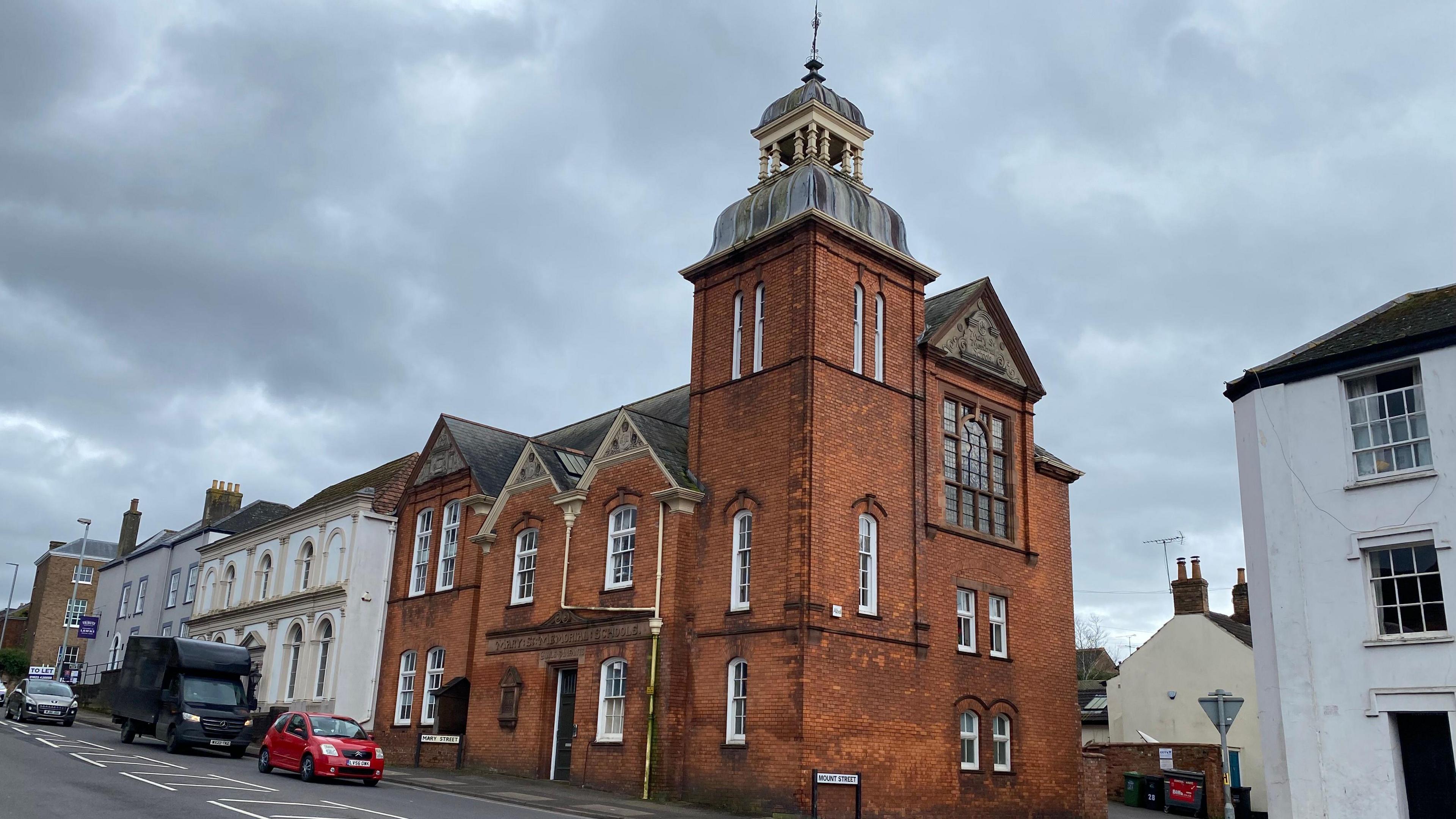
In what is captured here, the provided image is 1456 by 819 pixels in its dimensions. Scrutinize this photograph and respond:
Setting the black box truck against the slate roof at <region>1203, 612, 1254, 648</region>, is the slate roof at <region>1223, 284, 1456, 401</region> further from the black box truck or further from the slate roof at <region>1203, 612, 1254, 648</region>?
the black box truck

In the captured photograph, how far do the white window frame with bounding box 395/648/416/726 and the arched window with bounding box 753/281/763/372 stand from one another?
631 inches

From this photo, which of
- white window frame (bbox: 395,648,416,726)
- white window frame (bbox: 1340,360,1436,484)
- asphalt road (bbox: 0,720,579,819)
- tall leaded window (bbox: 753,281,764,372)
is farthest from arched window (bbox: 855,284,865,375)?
white window frame (bbox: 395,648,416,726)

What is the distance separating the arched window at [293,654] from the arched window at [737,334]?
67.7ft

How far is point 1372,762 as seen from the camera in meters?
17.6

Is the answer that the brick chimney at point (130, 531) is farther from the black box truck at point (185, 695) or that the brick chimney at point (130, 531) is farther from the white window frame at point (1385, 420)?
the white window frame at point (1385, 420)

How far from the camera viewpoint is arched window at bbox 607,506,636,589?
26.1 meters

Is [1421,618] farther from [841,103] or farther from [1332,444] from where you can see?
[841,103]

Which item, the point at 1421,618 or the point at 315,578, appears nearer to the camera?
the point at 1421,618

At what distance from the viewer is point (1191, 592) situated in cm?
3941

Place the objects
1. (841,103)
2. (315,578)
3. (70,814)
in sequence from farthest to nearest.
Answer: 1. (315,578)
2. (841,103)
3. (70,814)

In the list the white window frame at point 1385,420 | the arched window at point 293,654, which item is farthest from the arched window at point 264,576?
the white window frame at point 1385,420

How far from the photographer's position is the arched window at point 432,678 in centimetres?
3212

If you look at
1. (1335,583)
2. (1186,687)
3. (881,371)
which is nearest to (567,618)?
(881,371)

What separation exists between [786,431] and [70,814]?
559 inches
